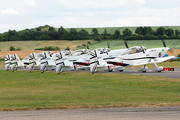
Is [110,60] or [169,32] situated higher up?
[169,32]

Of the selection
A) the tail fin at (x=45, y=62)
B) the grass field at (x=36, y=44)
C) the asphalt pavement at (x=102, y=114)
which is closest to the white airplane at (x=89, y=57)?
the tail fin at (x=45, y=62)

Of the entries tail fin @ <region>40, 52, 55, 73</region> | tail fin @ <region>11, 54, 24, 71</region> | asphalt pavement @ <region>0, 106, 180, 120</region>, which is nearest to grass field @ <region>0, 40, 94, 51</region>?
tail fin @ <region>11, 54, 24, 71</region>

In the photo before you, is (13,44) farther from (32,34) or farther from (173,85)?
(173,85)

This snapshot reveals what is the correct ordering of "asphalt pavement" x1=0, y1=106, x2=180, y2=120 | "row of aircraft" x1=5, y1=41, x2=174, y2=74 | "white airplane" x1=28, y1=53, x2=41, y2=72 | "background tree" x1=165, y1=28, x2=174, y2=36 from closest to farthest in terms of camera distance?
"asphalt pavement" x1=0, y1=106, x2=180, y2=120, "row of aircraft" x1=5, y1=41, x2=174, y2=74, "white airplane" x1=28, y1=53, x2=41, y2=72, "background tree" x1=165, y1=28, x2=174, y2=36

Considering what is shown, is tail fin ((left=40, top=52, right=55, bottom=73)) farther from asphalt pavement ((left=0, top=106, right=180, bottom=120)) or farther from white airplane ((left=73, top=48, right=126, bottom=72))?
asphalt pavement ((left=0, top=106, right=180, bottom=120))

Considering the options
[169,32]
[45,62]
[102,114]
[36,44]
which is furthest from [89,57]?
[36,44]

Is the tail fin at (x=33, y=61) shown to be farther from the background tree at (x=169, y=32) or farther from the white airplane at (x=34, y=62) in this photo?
the background tree at (x=169, y=32)

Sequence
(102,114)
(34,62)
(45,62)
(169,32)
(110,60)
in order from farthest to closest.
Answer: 1. (169,32)
2. (34,62)
3. (45,62)
4. (110,60)
5. (102,114)

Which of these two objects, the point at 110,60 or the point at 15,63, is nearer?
the point at 110,60

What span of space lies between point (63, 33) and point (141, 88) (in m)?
99.6

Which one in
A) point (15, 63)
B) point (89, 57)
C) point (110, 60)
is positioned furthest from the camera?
point (15, 63)

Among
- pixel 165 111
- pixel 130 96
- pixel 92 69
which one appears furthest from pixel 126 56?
pixel 165 111

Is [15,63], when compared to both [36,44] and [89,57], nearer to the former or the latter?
[89,57]

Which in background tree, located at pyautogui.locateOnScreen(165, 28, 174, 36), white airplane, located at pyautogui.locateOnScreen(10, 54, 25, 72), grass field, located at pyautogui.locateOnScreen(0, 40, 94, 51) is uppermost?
background tree, located at pyautogui.locateOnScreen(165, 28, 174, 36)
